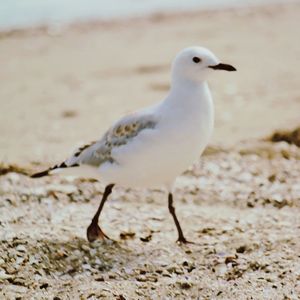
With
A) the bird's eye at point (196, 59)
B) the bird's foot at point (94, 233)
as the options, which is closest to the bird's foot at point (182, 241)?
the bird's foot at point (94, 233)

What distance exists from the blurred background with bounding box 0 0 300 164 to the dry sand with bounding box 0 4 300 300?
0.03 meters

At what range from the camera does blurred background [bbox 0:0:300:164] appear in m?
7.71

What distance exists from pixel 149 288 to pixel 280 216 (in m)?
1.46

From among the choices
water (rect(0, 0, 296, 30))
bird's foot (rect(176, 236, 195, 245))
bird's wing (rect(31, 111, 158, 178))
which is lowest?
water (rect(0, 0, 296, 30))

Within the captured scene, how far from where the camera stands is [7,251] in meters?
4.23

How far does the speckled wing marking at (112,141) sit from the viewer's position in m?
4.41

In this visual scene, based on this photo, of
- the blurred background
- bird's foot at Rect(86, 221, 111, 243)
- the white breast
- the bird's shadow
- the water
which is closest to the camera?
the bird's shadow

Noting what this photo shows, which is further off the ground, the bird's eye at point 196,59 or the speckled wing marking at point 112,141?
the bird's eye at point 196,59

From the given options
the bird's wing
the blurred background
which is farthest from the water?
the bird's wing

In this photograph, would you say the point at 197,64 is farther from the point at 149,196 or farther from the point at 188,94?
the point at 149,196

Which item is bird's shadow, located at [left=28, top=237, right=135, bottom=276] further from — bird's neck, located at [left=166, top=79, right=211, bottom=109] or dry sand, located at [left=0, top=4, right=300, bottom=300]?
bird's neck, located at [left=166, top=79, right=211, bottom=109]

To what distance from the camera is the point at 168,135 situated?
4285 millimetres

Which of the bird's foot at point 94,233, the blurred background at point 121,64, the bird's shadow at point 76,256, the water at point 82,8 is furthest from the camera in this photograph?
the water at point 82,8

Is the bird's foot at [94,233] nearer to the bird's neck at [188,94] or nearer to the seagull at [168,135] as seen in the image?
the seagull at [168,135]
